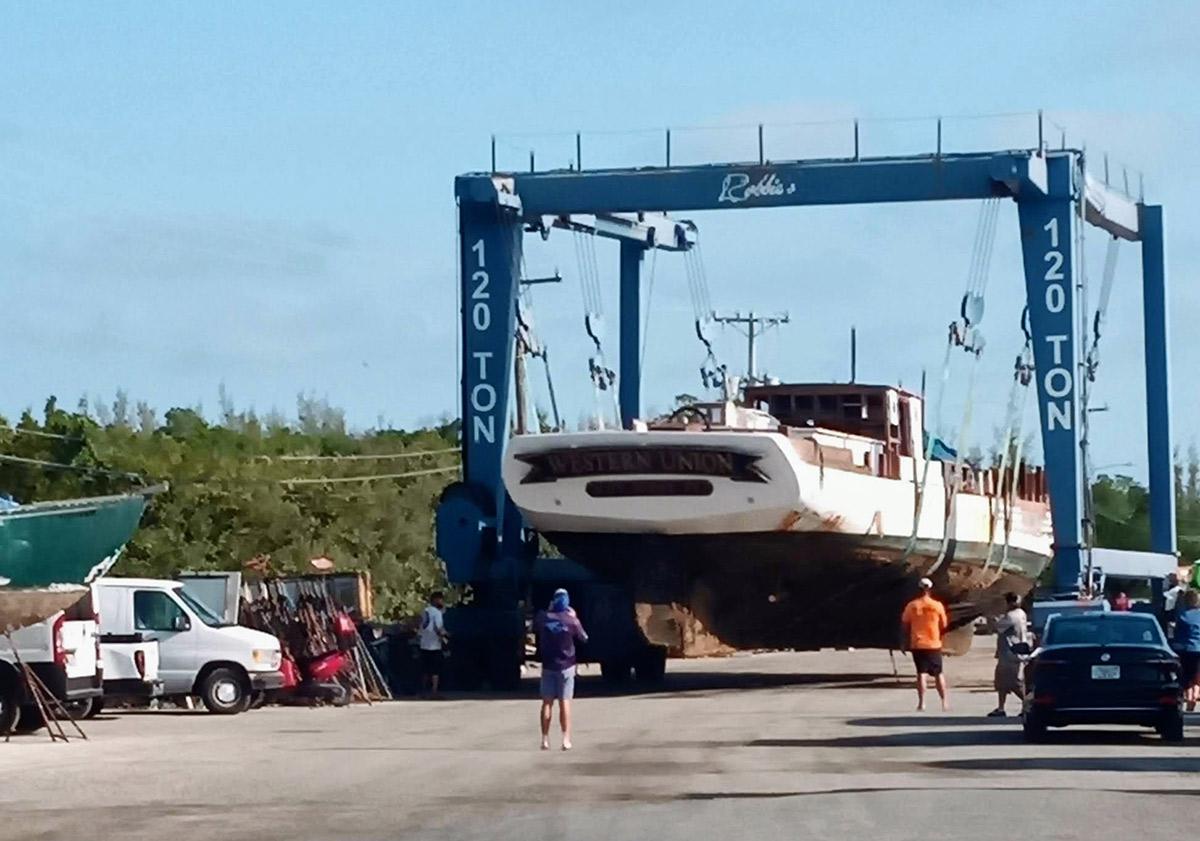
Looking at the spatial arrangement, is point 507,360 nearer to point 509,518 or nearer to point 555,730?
point 509,518

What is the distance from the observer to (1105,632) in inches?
987

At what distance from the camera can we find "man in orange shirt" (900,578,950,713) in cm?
3156

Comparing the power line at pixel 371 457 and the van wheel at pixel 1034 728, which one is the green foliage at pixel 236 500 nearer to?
the power line at pixel 371 457

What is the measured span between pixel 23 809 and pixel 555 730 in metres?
10.3

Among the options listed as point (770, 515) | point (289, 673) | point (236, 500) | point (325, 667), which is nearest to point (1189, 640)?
point (770, 515)

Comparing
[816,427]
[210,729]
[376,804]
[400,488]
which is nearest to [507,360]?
[816,427]

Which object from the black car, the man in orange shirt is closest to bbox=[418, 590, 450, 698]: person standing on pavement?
the man in orange shirt

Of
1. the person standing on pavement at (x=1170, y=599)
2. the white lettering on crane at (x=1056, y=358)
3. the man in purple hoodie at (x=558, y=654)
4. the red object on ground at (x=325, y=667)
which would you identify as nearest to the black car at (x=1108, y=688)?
the man in purple hoodie at (x=558, y=654)

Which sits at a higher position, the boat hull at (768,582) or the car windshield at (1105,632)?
the boat hull at (768,582)

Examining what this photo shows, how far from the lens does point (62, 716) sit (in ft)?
96.2

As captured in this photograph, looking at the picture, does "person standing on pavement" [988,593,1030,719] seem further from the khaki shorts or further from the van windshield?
A: the van windshield

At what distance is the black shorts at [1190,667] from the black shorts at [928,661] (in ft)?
10.6

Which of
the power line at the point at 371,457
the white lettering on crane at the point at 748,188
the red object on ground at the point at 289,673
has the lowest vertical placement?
the red object on ground at the point at 289,673

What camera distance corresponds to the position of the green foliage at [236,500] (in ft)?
210
